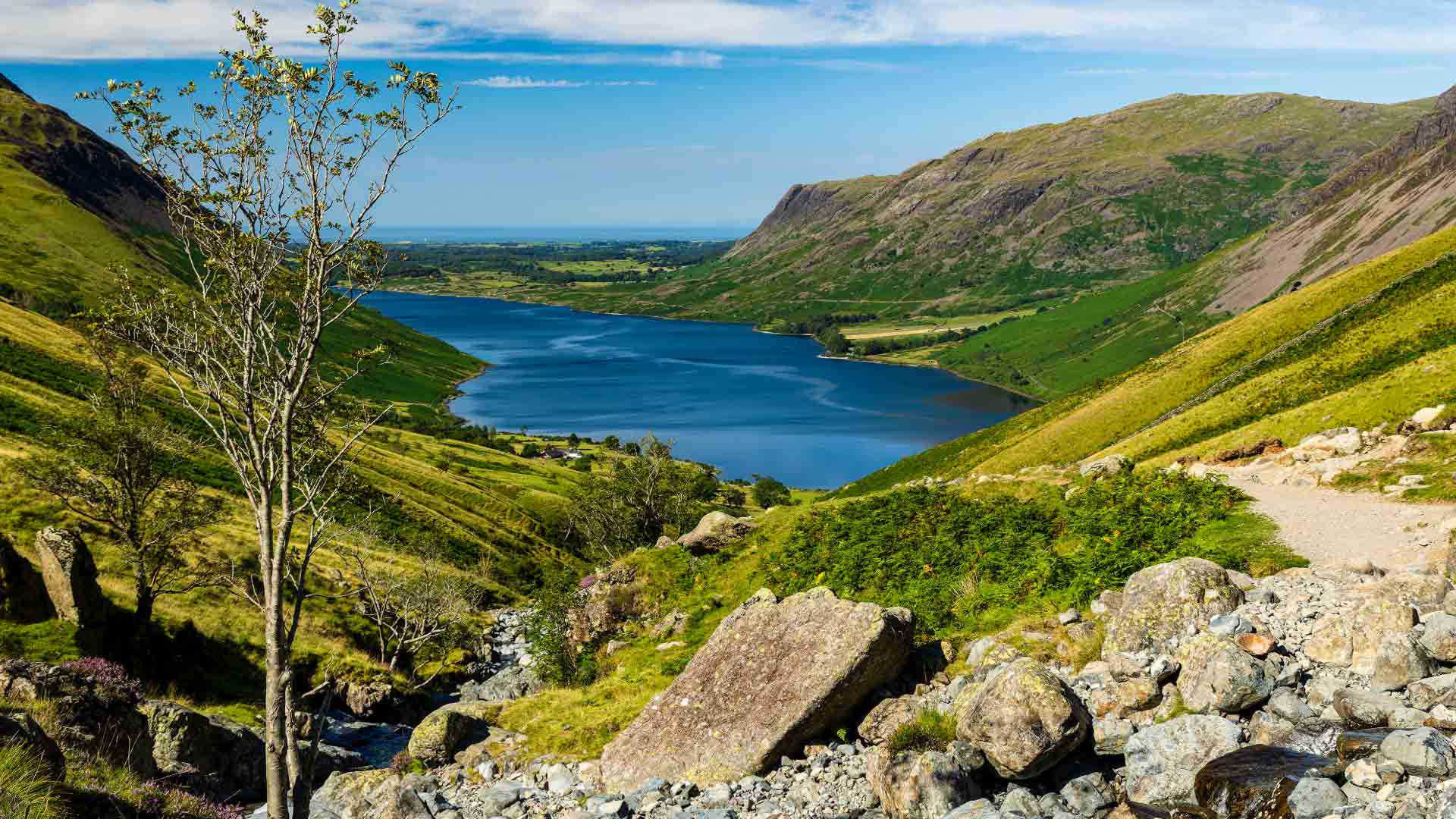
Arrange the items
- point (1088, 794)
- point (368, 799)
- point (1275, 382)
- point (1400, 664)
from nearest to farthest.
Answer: point (1400, 664) → point (1088, 794) → point (368, 799) → point (1275, 382)

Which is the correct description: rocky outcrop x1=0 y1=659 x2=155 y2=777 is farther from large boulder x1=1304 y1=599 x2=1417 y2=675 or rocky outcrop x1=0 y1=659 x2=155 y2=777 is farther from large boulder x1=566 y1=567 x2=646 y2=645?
large boulder x1=1304 y1=599 x2=1417 y2=675

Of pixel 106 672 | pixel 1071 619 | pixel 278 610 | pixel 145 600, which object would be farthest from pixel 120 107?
pixel 145 600

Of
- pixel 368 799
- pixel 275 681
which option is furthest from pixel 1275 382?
pixel 275 681

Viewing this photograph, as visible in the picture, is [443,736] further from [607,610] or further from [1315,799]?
[1315,799]

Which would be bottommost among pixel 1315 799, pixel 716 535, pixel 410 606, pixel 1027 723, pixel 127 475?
pixel 410 606

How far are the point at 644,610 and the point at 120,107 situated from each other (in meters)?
27.9

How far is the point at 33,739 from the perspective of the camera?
17453 millimetres

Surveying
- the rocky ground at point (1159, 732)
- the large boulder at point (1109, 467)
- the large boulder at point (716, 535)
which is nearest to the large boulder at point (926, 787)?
the rocky ground at point (1159, 732)

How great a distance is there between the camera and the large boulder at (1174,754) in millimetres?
14211

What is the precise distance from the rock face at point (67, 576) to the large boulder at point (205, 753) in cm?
1195

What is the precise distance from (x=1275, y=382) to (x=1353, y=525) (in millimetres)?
43123

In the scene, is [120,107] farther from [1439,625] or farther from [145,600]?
[145,600]

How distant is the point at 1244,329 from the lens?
88125mm

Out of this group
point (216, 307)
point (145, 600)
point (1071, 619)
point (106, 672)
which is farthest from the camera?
point (145, 600)
